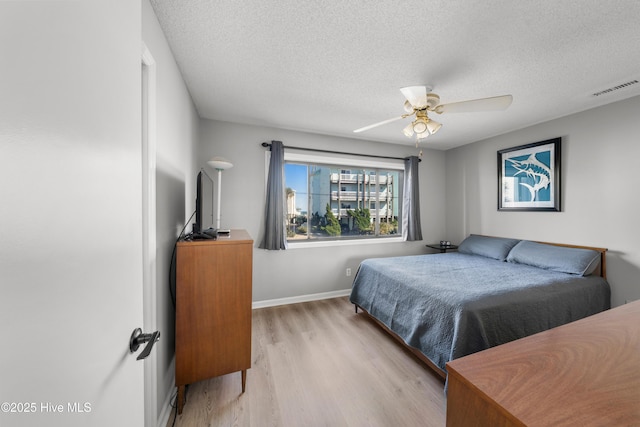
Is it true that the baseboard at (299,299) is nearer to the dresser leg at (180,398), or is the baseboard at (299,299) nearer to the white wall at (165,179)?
the white wall at (165,179)

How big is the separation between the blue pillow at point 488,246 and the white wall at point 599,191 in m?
0.20

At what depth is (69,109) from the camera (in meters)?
0.45

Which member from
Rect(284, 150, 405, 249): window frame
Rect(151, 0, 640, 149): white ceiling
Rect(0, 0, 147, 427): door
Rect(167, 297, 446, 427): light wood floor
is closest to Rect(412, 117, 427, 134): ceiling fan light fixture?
Rect(151, 0, 640, 149): white ceiling

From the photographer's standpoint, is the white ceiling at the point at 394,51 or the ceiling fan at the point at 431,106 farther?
the ceiling fan at the point at 431,106

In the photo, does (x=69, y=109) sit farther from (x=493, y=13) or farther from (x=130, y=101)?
(x=493, y=13)

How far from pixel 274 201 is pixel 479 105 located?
8.02ft

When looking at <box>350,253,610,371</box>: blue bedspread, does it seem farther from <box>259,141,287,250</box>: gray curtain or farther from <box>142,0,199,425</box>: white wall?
<box>142,0,199,425</box>: white wall

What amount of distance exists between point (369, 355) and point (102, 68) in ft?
8.38

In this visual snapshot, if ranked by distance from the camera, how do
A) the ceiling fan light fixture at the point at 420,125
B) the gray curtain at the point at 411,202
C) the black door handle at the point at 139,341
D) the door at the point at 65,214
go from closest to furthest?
the door at the point at 65,214 → the black door handle at the point at 139,341 → the ceiling fan light fixture at the point at 420,125 → the gray curtain at the point at 411,202

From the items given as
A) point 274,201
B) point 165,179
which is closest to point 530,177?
point 274,201

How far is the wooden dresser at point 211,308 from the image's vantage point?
1545mm

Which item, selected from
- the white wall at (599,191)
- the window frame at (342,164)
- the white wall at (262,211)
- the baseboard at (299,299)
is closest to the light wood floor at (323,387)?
→ the baseboard at (299,299)

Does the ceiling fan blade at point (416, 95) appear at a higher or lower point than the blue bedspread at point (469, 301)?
higher

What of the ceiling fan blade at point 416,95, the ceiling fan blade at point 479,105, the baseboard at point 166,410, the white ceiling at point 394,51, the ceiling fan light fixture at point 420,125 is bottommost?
the baseboard at point 166,410
